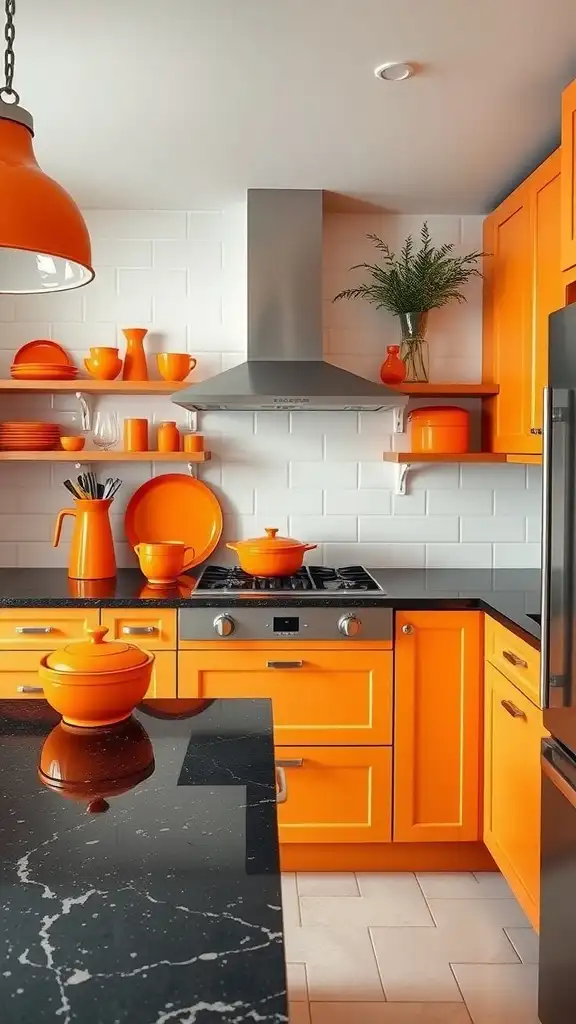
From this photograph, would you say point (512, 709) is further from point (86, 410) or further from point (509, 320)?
point (86, 410)

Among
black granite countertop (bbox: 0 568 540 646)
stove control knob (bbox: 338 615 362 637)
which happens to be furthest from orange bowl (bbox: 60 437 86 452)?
stove control knob (bbox: 338 615 362 637)

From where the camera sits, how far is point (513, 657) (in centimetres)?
262

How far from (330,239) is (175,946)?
3.19m

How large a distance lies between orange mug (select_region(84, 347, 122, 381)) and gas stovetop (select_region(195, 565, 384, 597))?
2.86 feet

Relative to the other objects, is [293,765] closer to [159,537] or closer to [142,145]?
[159,537]

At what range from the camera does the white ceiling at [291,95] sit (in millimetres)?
2102

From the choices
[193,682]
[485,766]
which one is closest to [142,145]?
[193,682]

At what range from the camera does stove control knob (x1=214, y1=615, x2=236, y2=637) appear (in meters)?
2.96

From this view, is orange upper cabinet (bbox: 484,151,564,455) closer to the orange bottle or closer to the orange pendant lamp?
the orange bottle

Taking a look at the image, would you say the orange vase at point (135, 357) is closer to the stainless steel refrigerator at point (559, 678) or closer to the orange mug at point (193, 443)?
the orange mug at point (193, 443)

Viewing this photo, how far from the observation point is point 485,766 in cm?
299

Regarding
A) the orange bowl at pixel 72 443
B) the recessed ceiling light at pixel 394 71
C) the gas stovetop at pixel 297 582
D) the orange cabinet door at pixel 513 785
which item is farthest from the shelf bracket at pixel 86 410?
the orange cabinet door at pixel 513 785

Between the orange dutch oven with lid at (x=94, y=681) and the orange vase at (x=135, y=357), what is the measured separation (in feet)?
6.81

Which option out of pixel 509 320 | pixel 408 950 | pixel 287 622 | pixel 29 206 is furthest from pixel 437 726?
pixel 29 206
